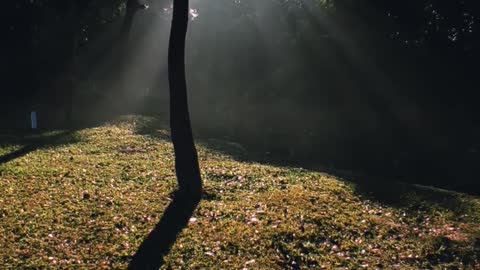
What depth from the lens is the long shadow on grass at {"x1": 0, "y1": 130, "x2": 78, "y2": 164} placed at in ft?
38.0

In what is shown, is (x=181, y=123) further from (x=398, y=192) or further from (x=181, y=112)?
(x=398, y=192)

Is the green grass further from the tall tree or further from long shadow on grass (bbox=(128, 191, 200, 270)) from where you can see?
the tall tree

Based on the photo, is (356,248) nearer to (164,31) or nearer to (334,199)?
(334,199)

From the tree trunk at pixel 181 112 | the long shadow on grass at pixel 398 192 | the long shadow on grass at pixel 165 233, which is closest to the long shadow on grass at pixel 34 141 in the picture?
the long shadow on grass at pixel 398 192

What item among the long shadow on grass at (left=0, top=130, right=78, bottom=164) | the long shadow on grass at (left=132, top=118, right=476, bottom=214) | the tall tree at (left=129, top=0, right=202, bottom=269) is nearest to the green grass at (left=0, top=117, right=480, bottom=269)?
the long shadow on grass at (left=132, top=118, right=476, bottom=214)

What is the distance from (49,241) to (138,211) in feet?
4.96

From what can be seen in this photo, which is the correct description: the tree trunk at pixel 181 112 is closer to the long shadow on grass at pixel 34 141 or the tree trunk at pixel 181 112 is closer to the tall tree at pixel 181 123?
the tall tree at pixel 181 123

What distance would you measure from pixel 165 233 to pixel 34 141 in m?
8.21

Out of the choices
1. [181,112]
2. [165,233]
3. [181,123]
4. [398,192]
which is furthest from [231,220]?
[398,192]

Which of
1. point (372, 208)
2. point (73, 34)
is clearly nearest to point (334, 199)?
point (372, 208)

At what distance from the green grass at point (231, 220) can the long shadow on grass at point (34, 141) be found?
575 millimetres

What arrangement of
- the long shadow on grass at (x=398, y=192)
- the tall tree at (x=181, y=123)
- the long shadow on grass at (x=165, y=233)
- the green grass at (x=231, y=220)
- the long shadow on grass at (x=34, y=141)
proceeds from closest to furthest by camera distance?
the long shadow on grass at (x=165, y=233)
the green grass at (x=231, y=220)
the tall tree at (x=181, y=123)
the long shadow on grass at (x=398, y=192)
the long shadow on grass at (x=34, y=141)

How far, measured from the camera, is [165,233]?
6.66 m

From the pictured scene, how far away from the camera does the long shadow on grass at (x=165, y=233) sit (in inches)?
230
